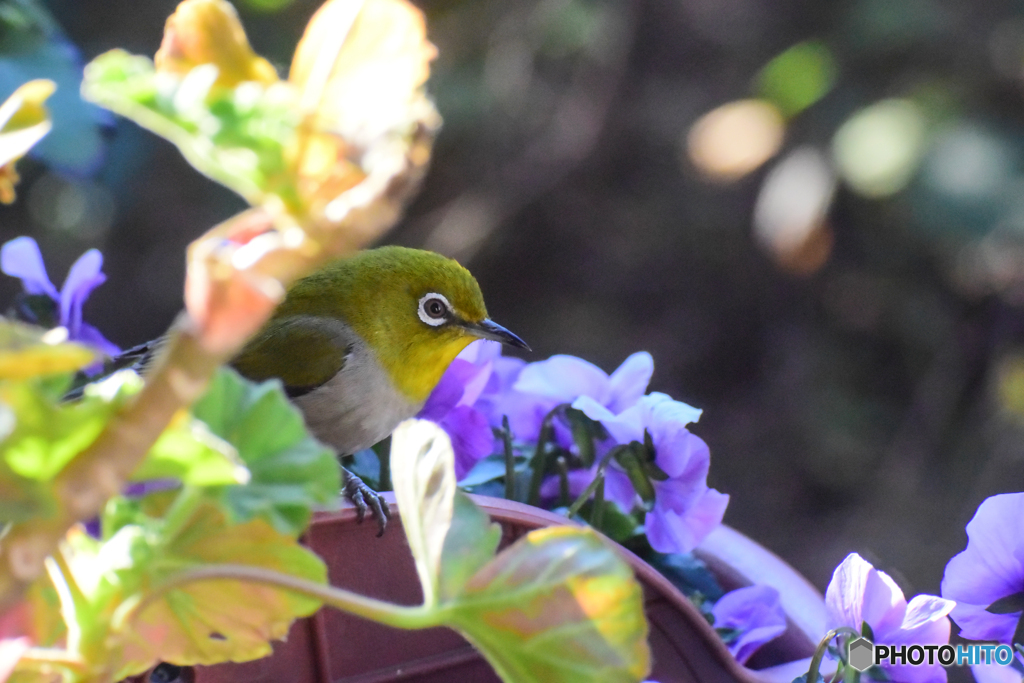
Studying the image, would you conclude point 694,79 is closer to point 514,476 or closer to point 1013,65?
point 1013,65

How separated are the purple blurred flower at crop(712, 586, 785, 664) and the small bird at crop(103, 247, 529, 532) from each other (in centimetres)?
48

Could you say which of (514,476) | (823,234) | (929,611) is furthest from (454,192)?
(929,611)

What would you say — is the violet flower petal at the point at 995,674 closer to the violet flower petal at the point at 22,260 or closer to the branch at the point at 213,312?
the branch at the point at 213,312

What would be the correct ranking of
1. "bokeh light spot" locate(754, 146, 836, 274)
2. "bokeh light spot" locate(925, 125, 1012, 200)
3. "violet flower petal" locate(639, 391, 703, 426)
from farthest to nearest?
"bokeh light spot" locate(754, 146, 836, 274) < "bokeh light spot" locate(925, 125, 1012, 200) < "violet flower petal" locate(639, 391, 703, 426)

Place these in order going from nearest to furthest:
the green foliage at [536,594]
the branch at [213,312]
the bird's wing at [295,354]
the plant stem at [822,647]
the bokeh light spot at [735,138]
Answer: the branch at [213,312] < the green foliage at [536,594] < the plant stem at [822,647] < the bird's wing at [295,354] < the bokeh light spot at [735,138]

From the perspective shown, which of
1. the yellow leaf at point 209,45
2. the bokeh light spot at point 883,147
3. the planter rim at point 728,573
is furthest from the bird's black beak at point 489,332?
the bokeh light spot at point 883,147

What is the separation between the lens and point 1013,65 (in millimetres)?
2373

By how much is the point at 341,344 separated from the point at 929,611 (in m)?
0.77

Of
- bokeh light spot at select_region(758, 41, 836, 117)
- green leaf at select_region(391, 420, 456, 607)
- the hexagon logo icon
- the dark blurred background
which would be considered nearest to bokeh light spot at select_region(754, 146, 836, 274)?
the dark blurred background

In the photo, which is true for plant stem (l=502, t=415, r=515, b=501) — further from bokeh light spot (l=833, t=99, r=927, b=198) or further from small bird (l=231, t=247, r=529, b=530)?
bokeh light spot (l=833, t=99, r=927, b=198)

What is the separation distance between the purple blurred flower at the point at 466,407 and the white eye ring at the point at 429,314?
0.26 m

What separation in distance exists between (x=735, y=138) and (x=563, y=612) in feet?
8.02

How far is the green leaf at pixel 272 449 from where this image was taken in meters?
0.39

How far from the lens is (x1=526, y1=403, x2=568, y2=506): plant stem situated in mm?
912
